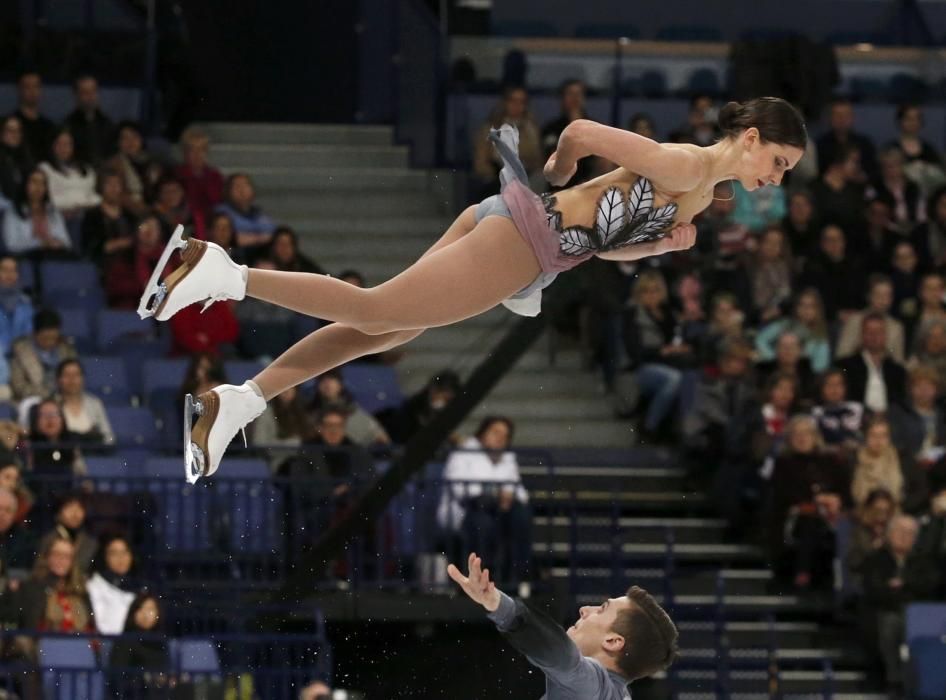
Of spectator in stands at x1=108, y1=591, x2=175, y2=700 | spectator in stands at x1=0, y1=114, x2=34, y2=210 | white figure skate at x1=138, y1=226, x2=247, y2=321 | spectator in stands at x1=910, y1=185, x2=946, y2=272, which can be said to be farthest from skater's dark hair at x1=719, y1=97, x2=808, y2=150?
spectator in stands at x1=910, y1=185, x2=946, y2=272

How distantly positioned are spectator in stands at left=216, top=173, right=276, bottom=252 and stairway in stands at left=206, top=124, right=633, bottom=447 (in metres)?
0.97

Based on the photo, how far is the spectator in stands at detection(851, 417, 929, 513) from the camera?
1065cm

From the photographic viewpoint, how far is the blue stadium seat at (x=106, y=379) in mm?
10656

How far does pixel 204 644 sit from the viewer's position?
922cm

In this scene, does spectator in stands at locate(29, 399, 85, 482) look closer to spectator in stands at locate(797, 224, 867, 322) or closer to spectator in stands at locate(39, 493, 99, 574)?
spectator in stands at locate(39, 493, 99, 574)

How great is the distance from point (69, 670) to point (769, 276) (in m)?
5.11

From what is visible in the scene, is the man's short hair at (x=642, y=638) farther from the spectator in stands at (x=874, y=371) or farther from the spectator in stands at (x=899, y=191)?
the spectator in stands at (x=899, y=191)

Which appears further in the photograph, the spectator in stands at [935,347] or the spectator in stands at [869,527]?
the spectator in stands at [935,347]

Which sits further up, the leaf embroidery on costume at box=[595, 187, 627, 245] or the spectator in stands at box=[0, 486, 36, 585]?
the leaf embroidery on costume at box=[595, 187, 627, 245]

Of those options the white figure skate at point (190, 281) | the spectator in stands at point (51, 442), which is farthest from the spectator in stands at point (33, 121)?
the white figure skate at point (190, 281)

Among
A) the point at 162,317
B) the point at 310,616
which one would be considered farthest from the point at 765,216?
the point at 162,317

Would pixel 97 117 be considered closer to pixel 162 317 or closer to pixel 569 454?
pixel 569 454

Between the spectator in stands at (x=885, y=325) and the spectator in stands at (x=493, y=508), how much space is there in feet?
7.54

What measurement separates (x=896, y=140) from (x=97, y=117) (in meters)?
Result: 5.22
